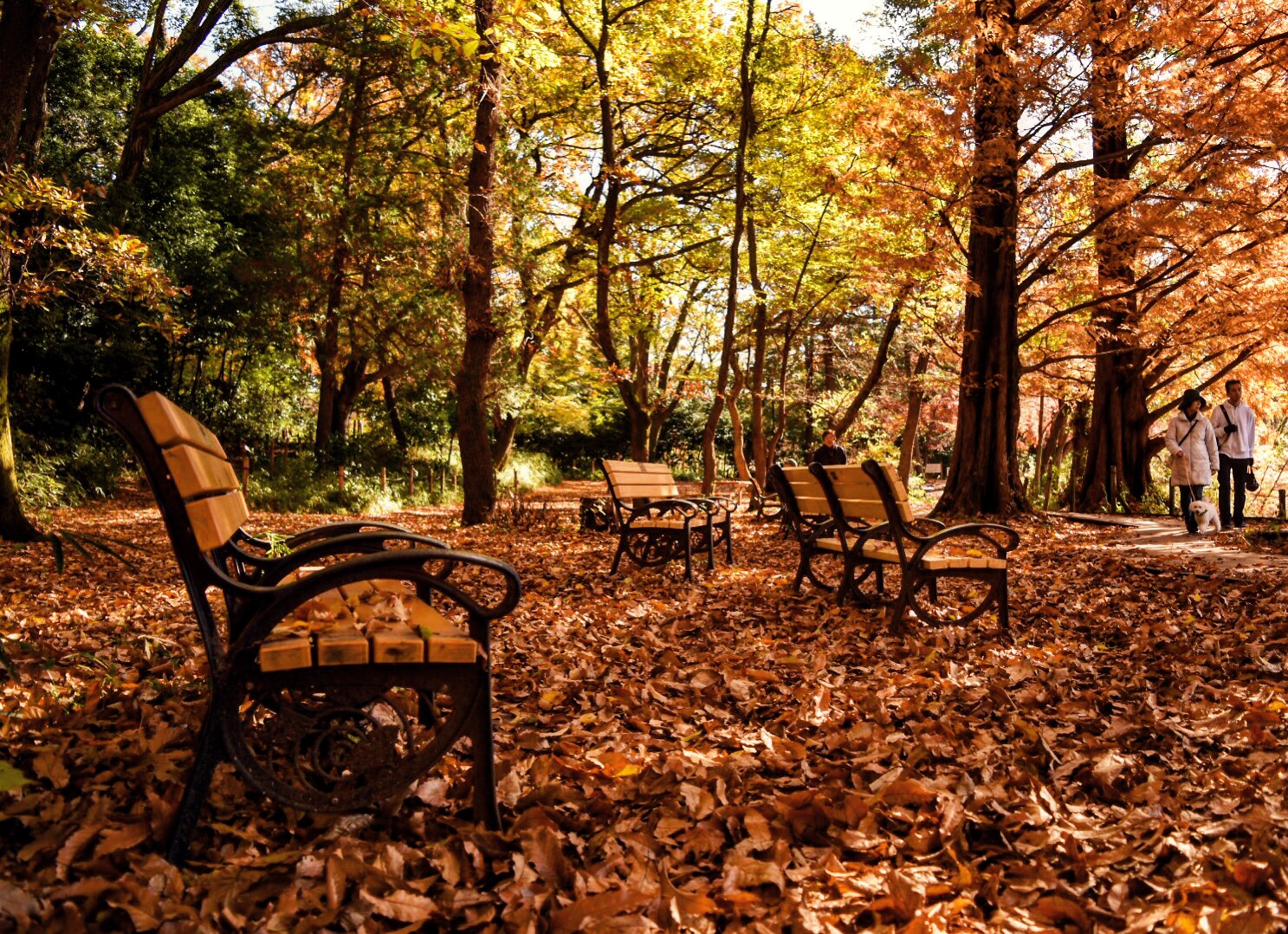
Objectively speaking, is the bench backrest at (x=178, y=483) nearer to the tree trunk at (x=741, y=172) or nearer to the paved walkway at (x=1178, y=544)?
the paved walkway at (x=1178, y=544)

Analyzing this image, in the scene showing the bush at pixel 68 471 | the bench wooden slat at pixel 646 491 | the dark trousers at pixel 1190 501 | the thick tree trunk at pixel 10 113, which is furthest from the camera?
the bush at pixel 68 471

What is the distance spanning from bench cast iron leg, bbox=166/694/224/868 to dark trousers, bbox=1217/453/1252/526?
38.3 ft

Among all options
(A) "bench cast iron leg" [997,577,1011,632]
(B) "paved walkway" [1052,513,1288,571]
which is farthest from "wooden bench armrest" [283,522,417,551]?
(B) "paved walkway" [1052,513,1288,571]

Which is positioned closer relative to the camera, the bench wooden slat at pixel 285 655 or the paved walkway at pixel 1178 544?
the bench wooden slat at pixel 285 655

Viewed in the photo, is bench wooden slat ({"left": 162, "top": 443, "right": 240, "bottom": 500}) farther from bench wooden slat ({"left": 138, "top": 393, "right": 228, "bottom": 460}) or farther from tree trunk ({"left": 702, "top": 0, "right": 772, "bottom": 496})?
tree trunk ({"left": 702, "top": 0, "right": 772, "bottom": 496})

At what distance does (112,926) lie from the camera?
1.98 m

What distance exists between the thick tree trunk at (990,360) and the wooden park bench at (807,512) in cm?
563

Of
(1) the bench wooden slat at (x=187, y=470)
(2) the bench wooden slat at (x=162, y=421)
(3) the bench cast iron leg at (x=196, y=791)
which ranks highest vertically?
(2) the bench wooden slat at (x=162, y=421)

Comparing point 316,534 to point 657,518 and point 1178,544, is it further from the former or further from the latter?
point 1178,544

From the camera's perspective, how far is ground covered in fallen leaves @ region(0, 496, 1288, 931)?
83.6 inches

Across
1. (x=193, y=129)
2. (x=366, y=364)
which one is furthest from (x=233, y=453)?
(x=193, y=129)

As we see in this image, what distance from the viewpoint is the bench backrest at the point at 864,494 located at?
204 inches

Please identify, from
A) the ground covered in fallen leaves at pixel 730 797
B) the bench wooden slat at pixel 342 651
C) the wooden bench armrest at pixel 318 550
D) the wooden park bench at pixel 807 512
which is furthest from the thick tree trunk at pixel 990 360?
the bench wooden slat at pixel 342 651

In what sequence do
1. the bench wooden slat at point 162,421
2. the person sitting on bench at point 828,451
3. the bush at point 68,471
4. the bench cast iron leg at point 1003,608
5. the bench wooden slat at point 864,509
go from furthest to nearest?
the bush at point 68,471
the person sitting on bench at point 828,451
the bench wooden slat at point 864,509
the bench cast iron leg at point 1003,608
the bench wooden slat at point 162,421
